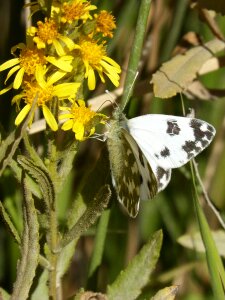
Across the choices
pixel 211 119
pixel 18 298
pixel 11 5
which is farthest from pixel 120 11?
pixel 18 298

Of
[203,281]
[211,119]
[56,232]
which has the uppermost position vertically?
[56,232]

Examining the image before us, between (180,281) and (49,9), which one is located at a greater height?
(49,9)


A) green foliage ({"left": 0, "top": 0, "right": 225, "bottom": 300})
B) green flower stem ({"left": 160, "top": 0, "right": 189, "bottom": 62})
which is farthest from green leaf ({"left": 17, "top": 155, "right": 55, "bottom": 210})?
green flower stem ({"left": 160, "top": 0, "right": 189, "bottom": 62})

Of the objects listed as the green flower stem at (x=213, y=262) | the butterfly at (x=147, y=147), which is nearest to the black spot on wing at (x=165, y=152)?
the butterfly at (x=147, y=147)

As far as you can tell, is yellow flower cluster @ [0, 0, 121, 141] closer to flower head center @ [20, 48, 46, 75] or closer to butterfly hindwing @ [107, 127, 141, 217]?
flower head center @ [20, 48, 46, 75]

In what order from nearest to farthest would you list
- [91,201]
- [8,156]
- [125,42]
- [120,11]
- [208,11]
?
[8,156] < [91,201] < [208,11] < [120,11] < [125,42]

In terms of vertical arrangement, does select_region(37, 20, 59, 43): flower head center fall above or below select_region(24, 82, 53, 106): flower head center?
above

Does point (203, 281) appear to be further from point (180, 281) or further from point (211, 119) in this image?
point (211, 119)

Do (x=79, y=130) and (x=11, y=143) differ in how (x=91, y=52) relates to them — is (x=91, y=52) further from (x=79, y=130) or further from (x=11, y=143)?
(x=11, y=143)

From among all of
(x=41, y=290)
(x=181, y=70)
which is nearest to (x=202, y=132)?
(x=181, y=70)
